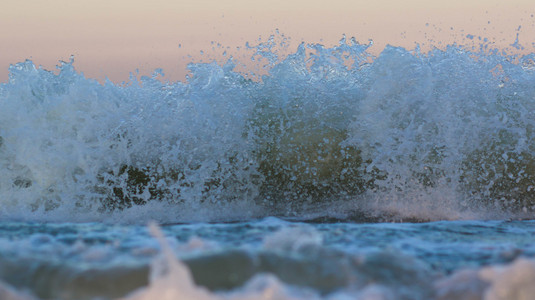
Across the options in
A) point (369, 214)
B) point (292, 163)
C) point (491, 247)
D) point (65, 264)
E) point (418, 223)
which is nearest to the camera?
point (65, 264)

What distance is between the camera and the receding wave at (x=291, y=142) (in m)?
4.92

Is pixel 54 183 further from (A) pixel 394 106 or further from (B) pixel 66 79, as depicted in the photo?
(A) pixel 394 106

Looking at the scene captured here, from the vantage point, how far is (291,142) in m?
5.33

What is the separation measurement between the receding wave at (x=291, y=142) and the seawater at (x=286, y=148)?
0.01 m

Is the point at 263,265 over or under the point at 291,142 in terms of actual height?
under

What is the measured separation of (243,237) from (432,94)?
2946mm

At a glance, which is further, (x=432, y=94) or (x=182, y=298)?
(x=432, y=94)

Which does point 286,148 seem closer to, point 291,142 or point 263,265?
point 291,142

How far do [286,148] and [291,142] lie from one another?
82 millimetres

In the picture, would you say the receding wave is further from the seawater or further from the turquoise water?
the turquoise water

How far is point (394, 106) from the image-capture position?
211 inches

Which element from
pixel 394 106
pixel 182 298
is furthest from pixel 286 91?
pixel 182 298

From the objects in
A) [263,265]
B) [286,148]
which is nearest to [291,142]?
[286,148]

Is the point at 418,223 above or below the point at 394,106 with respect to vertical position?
below
